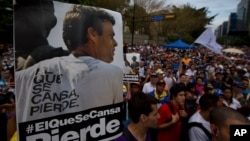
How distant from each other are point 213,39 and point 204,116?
6414 mm

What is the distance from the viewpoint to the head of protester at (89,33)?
5.74 feet

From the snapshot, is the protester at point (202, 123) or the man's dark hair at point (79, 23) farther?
the protester at point (202, 123)

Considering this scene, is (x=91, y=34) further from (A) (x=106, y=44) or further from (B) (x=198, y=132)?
(B) (x=198, y=132)

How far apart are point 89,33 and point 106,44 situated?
0.15 metres

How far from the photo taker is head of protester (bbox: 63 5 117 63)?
1749 millimetres

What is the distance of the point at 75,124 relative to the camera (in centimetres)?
177

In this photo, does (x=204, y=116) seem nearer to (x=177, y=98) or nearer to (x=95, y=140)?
(x=177, y=98)

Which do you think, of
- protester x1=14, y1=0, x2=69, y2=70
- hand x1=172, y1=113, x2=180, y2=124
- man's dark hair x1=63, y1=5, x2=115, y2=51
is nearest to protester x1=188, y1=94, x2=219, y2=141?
hand x1=172, y1=113, x2=180, y2=124

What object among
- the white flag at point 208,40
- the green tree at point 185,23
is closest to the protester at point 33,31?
the white flag at point 208,40

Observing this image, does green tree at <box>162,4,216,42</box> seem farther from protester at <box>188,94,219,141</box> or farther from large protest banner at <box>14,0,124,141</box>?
large protest banner at <box>14,0,124,141</box>

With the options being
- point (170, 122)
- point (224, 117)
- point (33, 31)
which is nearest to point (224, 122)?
point (224, 117)

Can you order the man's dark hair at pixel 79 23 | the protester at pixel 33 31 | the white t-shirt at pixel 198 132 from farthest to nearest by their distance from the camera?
the white t-shirt at pixel 198 132 → the man's dark hair at pixel 79 23 → the protester at pixel 33 31

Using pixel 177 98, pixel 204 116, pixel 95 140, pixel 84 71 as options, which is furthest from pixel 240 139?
pixel 177 98

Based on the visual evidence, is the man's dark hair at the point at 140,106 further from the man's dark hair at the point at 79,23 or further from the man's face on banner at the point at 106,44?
the man's dark hair at the point at 79,23
